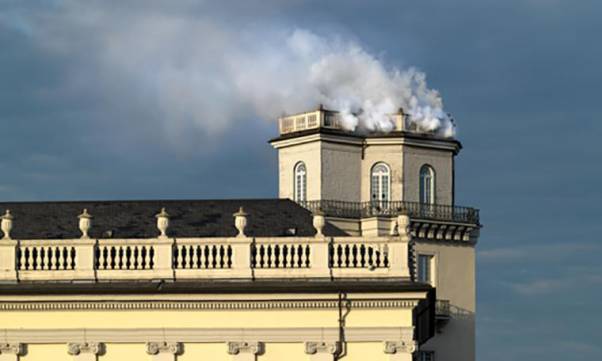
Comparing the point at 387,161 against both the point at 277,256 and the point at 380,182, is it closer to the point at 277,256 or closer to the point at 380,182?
the point at 380,182

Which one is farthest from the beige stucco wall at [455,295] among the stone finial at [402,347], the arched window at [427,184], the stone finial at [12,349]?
the stone finial at [12,349]

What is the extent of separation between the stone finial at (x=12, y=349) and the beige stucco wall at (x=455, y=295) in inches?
2674

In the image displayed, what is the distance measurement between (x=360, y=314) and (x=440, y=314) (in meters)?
67.0

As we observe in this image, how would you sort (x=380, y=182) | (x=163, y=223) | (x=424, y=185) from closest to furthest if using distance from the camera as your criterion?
(x=163, y=223) < (x=380, y=182) < (x=424, y=185)

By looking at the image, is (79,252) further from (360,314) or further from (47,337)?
(360,314)

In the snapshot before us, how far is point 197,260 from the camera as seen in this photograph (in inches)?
2849

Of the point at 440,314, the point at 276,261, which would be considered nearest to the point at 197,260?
the point at 276,261

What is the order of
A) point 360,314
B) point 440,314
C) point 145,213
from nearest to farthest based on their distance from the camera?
point 360,314 < point 145,213 < point 440,314

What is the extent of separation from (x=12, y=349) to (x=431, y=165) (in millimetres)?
73727

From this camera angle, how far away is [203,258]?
72.4 metres

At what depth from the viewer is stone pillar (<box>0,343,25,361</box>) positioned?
71.9 m

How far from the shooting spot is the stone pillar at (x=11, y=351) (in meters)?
71.9

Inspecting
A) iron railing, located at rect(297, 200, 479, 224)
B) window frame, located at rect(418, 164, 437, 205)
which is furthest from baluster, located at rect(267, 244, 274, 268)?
window frame, located at rect(418, 164, 437, 205)

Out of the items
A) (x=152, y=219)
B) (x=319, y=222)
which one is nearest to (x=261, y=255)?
(x=319, y=222)
